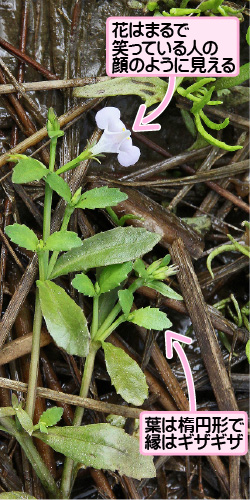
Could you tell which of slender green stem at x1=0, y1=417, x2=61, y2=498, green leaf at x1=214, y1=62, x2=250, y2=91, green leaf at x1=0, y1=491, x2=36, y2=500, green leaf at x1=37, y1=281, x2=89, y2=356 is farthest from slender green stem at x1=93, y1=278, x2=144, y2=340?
green leaf at x1=214, y1=62, x2=250, y2=91

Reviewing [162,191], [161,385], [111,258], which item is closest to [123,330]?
[161,385]

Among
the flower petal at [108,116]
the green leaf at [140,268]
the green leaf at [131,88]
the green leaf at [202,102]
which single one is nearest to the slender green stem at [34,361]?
the green leaf at [140,268]

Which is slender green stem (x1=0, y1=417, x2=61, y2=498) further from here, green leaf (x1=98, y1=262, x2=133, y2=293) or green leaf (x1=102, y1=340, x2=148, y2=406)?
green leaf (x1=98, y1=262, x2=133, y2=293)

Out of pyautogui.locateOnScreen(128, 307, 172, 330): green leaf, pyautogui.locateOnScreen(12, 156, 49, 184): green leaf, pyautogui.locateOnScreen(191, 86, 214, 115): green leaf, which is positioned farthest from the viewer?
pyautogui.locateOnScreen(191, 86, 214, 115): green leaf

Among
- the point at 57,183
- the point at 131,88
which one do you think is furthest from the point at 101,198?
the point at 131,88

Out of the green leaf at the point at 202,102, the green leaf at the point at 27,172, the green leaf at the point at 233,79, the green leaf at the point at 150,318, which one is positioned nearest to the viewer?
the green leaf at the point at 27,172

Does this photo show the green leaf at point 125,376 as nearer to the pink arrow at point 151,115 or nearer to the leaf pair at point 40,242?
the leaf pair at point 40,242
